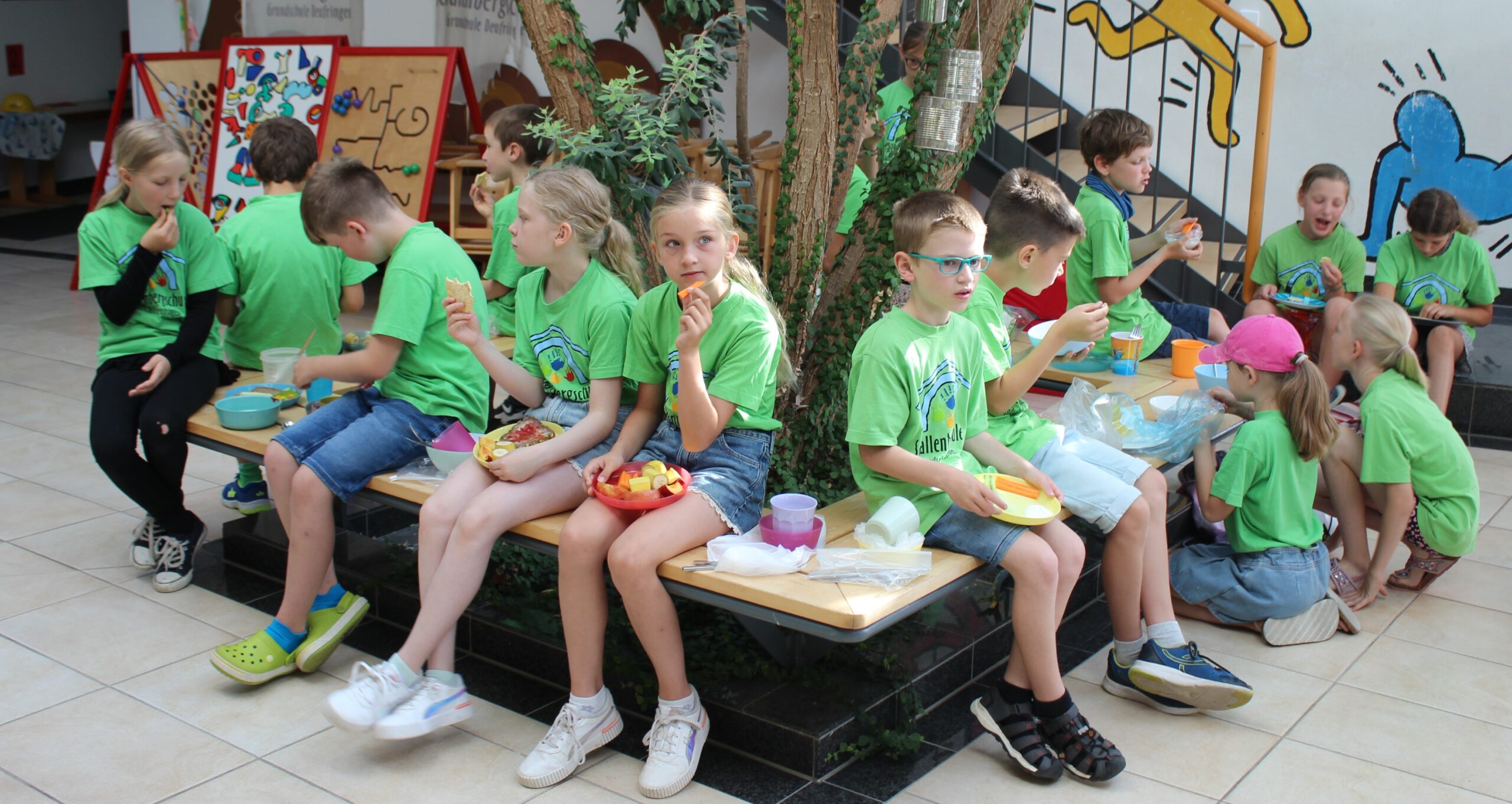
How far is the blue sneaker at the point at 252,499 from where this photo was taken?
13.3 ft

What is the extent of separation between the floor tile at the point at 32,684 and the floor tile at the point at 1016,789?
6.96 ft

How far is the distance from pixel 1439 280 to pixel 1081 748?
136 inches

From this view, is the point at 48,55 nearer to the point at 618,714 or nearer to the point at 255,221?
the point at 255,221

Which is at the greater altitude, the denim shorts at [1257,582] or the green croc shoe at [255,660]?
the denim shorts at [1257,582]

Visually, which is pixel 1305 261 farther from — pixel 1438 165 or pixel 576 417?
pixel 576 417

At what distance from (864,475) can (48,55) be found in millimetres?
13431

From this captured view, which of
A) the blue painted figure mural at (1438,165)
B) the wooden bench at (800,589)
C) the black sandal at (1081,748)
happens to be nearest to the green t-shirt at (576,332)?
the wooden bench at (800,589)

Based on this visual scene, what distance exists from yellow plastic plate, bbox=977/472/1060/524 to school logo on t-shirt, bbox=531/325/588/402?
1030 millimetres

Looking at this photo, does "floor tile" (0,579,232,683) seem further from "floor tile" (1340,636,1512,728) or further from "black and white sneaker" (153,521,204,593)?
"floor tile" (1340,636,1512,728)

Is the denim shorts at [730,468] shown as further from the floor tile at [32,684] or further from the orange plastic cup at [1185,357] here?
the orange plastic cup at [1185,357]

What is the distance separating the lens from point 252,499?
4055 mm

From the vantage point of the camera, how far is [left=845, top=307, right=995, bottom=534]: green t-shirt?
8.77ft

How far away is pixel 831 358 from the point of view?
3.62 m

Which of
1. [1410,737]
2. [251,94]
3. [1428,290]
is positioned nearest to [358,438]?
[1410,737]
